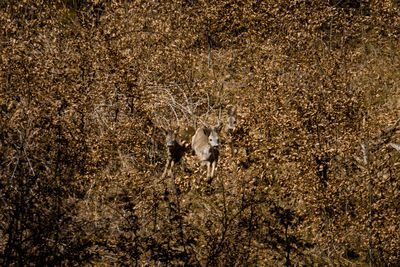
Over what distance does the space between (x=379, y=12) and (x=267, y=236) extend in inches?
417

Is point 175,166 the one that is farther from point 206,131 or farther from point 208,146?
point 206,131

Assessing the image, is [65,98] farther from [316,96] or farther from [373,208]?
[373,208]

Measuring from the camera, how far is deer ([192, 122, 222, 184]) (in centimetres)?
670

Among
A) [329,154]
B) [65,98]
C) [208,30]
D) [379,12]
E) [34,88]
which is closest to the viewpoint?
[329,154]

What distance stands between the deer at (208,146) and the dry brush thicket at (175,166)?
0.34m

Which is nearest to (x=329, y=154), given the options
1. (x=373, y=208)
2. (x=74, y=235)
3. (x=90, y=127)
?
(x=373, y=208)

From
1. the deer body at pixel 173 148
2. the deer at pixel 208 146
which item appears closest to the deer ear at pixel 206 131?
the deer at pixel 208 146

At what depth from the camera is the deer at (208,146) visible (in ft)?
22.0

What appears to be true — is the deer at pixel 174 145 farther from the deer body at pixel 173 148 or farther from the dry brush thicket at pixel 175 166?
the dry brush thicket at pixel 175 166

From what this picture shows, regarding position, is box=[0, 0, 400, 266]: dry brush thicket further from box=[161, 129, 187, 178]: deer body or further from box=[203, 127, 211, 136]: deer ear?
box=[203, 127, 211, 136]: deer ear

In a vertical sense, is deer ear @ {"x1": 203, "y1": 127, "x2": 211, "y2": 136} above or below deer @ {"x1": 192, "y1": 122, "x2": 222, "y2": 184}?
above

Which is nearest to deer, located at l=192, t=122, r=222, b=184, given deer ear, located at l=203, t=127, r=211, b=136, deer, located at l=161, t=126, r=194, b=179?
deer ear, located at l=203, t=127, r=211, b=136

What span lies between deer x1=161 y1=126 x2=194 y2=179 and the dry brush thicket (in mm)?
264

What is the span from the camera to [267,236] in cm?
564
